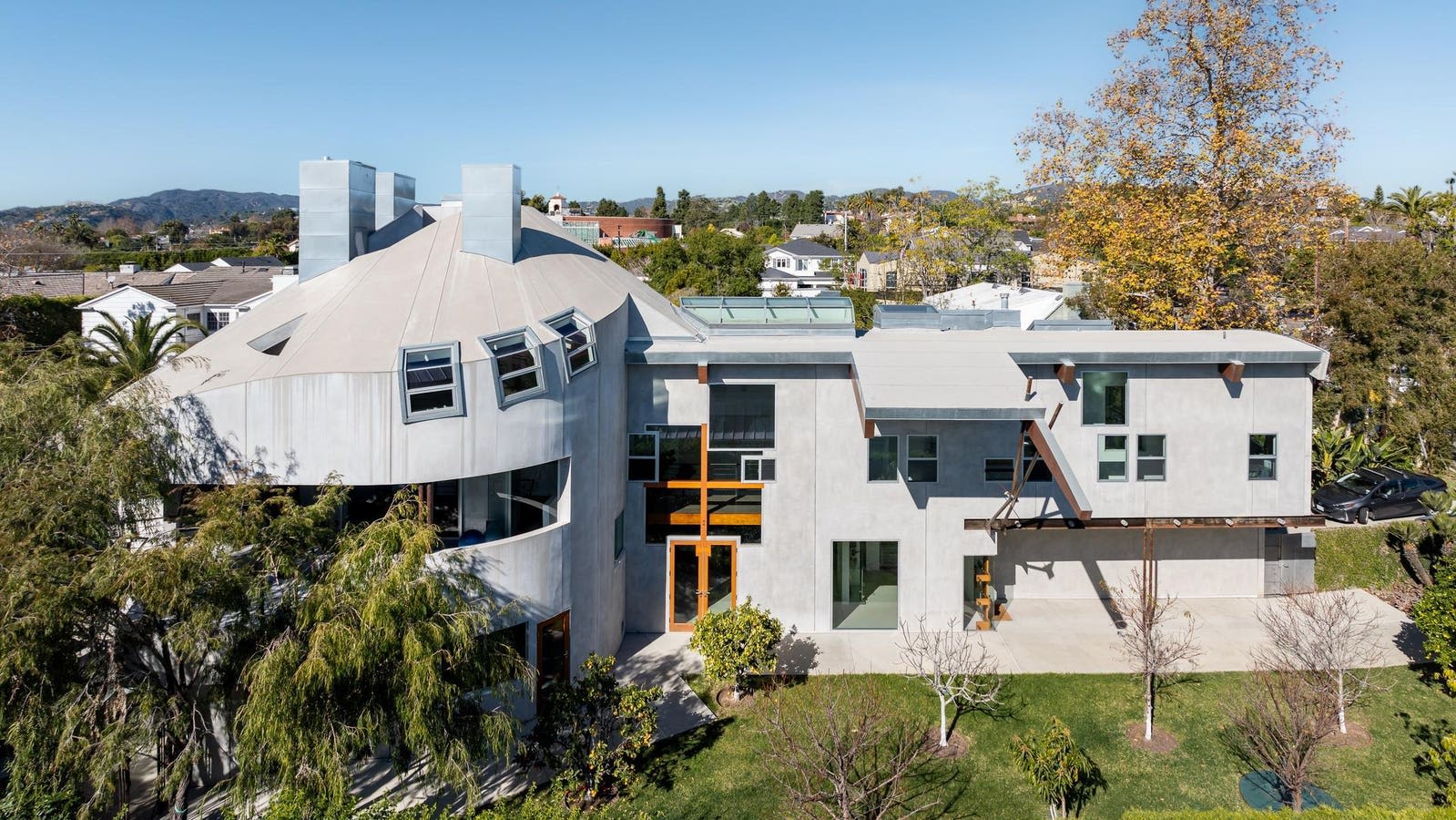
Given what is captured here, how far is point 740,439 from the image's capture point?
18.5m

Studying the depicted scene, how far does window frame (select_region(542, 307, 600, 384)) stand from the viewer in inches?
581

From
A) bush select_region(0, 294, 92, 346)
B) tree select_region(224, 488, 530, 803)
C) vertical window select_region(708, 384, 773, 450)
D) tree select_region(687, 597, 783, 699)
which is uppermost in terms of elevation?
bush select_region(0, 294, 92, 346)

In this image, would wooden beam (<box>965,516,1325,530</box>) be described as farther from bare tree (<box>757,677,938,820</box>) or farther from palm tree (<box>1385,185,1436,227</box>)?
palm tree (<box>1385,185,1436,227</box>)

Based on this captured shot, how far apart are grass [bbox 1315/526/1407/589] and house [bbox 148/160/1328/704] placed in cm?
93

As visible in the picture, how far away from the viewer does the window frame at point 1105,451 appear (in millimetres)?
18875

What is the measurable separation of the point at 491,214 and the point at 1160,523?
49.6ft

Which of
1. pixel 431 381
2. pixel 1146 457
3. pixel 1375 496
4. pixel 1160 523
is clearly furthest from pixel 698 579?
pixel 1375 496

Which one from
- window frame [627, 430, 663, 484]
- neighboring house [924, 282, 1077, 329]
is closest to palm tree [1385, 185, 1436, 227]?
neighboring house [924, 282, 1077, 329]

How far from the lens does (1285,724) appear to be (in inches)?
529

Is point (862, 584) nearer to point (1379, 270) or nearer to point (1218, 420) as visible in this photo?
point (1218, 420)

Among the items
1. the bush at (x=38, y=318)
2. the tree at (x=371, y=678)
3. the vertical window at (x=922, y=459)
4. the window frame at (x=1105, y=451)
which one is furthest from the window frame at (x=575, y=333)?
the bush at (x=38, y=318)

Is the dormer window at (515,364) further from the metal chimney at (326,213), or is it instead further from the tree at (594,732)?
the metal chimney at (326,213)

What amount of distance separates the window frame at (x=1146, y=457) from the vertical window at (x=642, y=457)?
416 inches

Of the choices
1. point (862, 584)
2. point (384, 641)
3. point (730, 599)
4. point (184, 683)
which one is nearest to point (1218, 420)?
point (862, 584)
